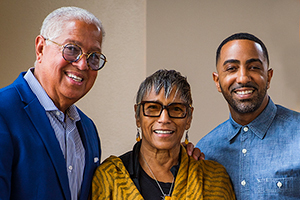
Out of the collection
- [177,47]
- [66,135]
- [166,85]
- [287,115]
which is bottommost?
[66,135]

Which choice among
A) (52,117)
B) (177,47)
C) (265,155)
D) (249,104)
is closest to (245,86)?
(249,104)

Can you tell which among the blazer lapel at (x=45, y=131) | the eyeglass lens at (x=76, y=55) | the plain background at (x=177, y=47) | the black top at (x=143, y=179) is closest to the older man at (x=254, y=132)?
the black top at (x=143, y=179)

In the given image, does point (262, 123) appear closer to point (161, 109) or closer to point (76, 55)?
point (161, 109)

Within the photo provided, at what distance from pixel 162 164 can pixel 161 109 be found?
0.31 metres

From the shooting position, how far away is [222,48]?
6.84 ft

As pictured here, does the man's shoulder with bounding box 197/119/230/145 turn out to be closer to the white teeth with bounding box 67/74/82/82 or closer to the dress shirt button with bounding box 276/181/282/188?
the dress shirt button with bounding box 276/181/282/188

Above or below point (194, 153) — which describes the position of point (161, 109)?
above

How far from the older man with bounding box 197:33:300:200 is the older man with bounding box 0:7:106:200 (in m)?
0.77

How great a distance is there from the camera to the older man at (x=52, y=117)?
142cm

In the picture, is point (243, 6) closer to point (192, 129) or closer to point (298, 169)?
point (192, 129)

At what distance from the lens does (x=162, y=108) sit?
1.82 m

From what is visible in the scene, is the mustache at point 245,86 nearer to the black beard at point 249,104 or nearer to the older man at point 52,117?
the black beard at point 249,104

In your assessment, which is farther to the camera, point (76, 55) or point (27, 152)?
point (76, 55)

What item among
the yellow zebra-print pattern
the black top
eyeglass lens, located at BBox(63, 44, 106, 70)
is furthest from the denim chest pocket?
eyeglass lens, located at BBox(63, 44, 106, 70)
